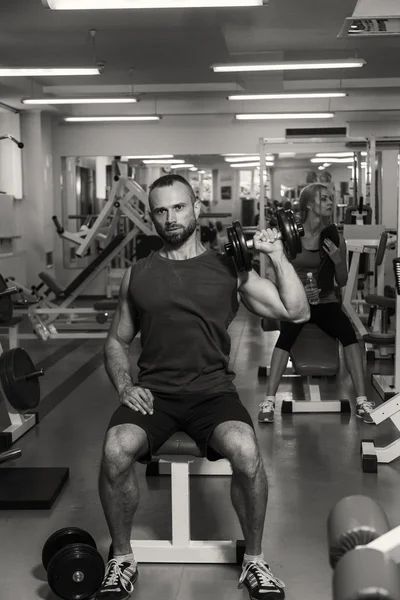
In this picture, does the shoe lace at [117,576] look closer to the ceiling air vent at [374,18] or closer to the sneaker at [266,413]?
the sneaker at [266,413]

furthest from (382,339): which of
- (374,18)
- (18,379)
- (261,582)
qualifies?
(261,582)

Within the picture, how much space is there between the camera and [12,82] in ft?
27.7

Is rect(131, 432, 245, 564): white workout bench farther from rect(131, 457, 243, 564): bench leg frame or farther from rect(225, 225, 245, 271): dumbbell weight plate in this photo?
rect(225, 225, 245, 271): dumbbell weight plate

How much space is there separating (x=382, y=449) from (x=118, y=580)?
1.53 m

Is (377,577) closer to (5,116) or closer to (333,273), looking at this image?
(333,273)

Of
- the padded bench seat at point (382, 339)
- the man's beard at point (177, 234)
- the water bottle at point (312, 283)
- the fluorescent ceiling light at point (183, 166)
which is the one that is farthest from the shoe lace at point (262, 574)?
Result: the fluorescent ceiling light at point (183, 166)

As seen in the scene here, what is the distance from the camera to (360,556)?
0.88 m

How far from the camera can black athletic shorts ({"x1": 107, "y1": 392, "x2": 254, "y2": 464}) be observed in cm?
226

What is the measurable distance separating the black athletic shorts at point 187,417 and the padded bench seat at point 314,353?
1.86 metres

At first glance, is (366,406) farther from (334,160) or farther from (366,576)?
(334,160)

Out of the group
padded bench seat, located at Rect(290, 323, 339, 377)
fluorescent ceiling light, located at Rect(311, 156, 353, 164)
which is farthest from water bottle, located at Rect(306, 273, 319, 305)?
fluorescent ceiling light, located at Rect(311, 156, 353, 164)

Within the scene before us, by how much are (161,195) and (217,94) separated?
7570 mm

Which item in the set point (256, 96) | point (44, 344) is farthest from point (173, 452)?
point (256, 96)

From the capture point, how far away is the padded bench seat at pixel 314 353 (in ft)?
13.7
